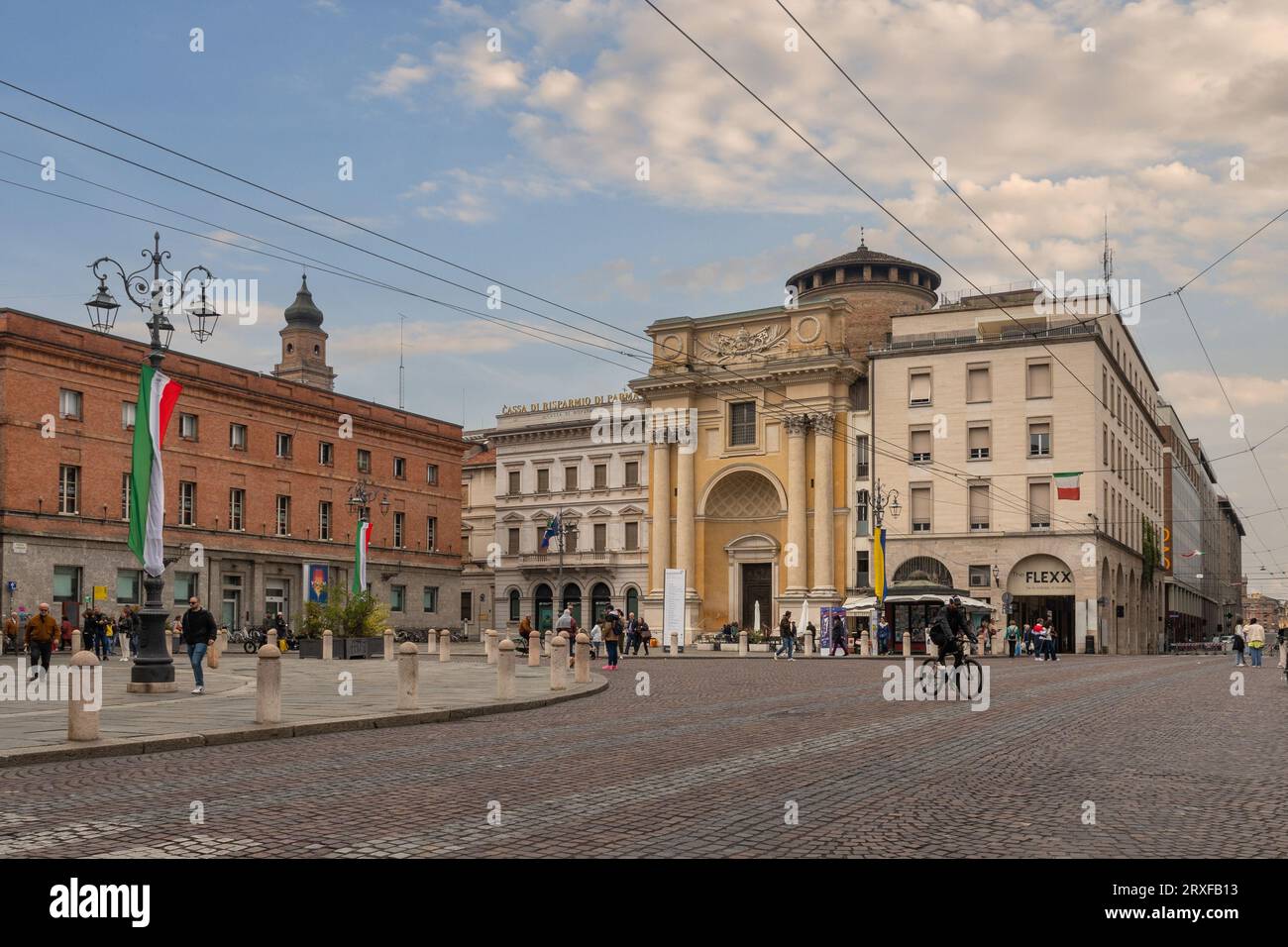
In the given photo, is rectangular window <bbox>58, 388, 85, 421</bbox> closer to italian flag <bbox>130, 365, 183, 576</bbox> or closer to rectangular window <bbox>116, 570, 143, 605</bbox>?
rectangular window <bbox>116, 570, 143, 605</bbox>

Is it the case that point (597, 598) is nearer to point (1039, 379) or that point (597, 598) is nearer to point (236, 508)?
point (236, 508)

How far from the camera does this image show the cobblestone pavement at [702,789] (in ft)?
24.2

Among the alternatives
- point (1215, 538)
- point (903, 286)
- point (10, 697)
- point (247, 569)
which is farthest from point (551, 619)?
point (1215, 538)

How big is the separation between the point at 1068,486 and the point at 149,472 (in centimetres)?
4623

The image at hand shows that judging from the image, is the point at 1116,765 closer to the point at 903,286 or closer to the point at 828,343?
the point at 828,343

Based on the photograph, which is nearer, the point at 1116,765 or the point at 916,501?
the point at 1116,765

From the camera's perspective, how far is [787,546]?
219ft

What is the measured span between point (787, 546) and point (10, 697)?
5046cm

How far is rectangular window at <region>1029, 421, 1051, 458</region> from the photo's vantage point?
5856 centimetres

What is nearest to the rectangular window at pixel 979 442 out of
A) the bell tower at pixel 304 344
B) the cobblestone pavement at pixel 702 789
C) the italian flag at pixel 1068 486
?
the italian flag at pixel 1068 486

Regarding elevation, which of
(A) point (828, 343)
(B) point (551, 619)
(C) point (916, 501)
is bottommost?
(B) point (551, 619)

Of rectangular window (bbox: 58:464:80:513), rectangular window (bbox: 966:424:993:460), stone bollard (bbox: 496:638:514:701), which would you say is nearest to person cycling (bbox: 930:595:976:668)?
stone bollard (bbox: 496:638:514:701)

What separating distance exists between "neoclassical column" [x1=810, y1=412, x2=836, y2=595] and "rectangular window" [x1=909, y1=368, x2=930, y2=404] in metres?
5.48
